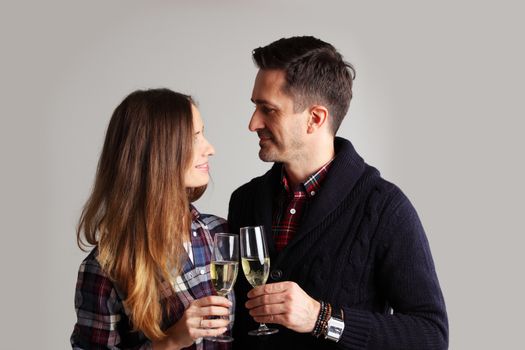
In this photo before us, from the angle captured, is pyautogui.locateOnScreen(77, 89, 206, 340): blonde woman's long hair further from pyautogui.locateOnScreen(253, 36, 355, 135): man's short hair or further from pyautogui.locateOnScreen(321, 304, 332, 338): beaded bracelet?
pyautogui.locateOnScreen(321, 304, 332, 338): beaded bracelet

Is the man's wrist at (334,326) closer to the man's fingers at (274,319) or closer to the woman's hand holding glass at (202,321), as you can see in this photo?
the man's fingers at (274,319)

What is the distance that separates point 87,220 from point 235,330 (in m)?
0.75

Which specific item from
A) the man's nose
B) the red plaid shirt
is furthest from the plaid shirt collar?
the man's nose

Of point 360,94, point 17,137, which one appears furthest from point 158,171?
point 360,94

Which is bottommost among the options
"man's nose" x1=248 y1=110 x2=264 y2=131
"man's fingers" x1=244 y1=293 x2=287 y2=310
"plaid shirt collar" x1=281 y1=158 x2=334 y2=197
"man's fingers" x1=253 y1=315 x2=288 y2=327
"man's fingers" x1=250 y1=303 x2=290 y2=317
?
"man's fingers" x1=253 y1=315 x2=288 y2=327

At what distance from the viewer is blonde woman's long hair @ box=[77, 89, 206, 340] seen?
2867mm

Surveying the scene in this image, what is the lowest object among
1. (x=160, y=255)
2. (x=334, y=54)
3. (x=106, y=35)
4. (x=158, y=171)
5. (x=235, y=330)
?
(x=235, y=330)

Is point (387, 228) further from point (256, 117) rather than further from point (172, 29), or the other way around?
point (172, 29)

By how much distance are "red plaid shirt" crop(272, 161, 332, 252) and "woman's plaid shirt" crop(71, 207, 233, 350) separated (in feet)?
1.05

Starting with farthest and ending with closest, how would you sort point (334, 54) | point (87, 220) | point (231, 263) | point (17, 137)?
point (17, 137) < point (334, 54) < point (87, 220) < point (231, 263)

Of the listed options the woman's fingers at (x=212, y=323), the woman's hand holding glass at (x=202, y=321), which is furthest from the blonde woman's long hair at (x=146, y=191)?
the woman's fingers at (x=212, y=323)

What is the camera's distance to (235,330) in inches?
120

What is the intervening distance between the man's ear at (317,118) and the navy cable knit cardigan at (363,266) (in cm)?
19

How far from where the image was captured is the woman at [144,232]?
2.83 meters
